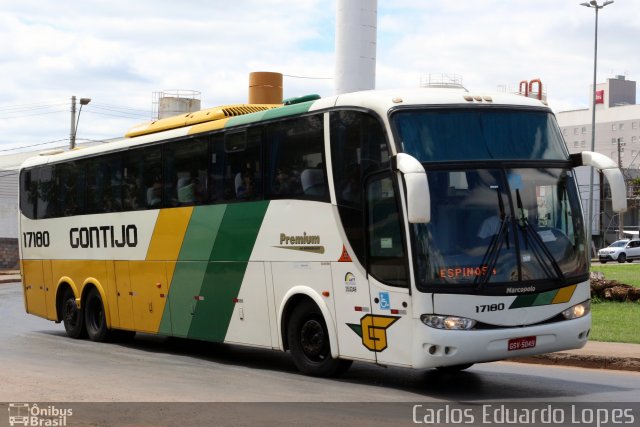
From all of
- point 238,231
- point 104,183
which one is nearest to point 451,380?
point 238,231

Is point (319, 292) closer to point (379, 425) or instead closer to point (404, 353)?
point (404, 353)

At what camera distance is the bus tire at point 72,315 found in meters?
20.2

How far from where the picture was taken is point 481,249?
37.9 feet

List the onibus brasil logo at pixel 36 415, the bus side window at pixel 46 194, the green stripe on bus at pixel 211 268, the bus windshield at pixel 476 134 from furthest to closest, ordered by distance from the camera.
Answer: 1. the bus side window at pixel 46 194
2. the green stripe on bus at pixel 211 268
3. the bus windshield at pixel 476 134
4. the onibus brasil logo at pixel 36 415

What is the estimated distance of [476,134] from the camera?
Result: 12117mm

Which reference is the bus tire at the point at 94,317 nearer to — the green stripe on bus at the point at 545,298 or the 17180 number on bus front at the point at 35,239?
the 17180 number on bus front at the point at 35,239

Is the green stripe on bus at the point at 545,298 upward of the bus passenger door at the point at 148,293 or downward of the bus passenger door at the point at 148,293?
upward

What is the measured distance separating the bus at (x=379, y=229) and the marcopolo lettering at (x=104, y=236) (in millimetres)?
1002

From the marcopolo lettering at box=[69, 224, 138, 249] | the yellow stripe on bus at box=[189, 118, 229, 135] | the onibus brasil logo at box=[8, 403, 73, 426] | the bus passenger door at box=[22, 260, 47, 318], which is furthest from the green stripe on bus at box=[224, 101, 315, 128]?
the bus passenger door at box=[22, 260, 47, 318]

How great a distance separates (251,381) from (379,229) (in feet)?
8.31

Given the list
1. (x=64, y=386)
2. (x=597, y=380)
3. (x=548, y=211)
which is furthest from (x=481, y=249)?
(x=64, y=386)

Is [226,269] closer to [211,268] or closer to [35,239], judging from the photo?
[211,268]

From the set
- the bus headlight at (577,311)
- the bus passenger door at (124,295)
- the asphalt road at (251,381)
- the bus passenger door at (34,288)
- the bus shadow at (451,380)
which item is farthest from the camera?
the bus passenger door at (34,288)

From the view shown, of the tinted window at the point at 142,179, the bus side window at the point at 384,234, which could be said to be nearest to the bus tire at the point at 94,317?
the tinted window at the point at 142,179
